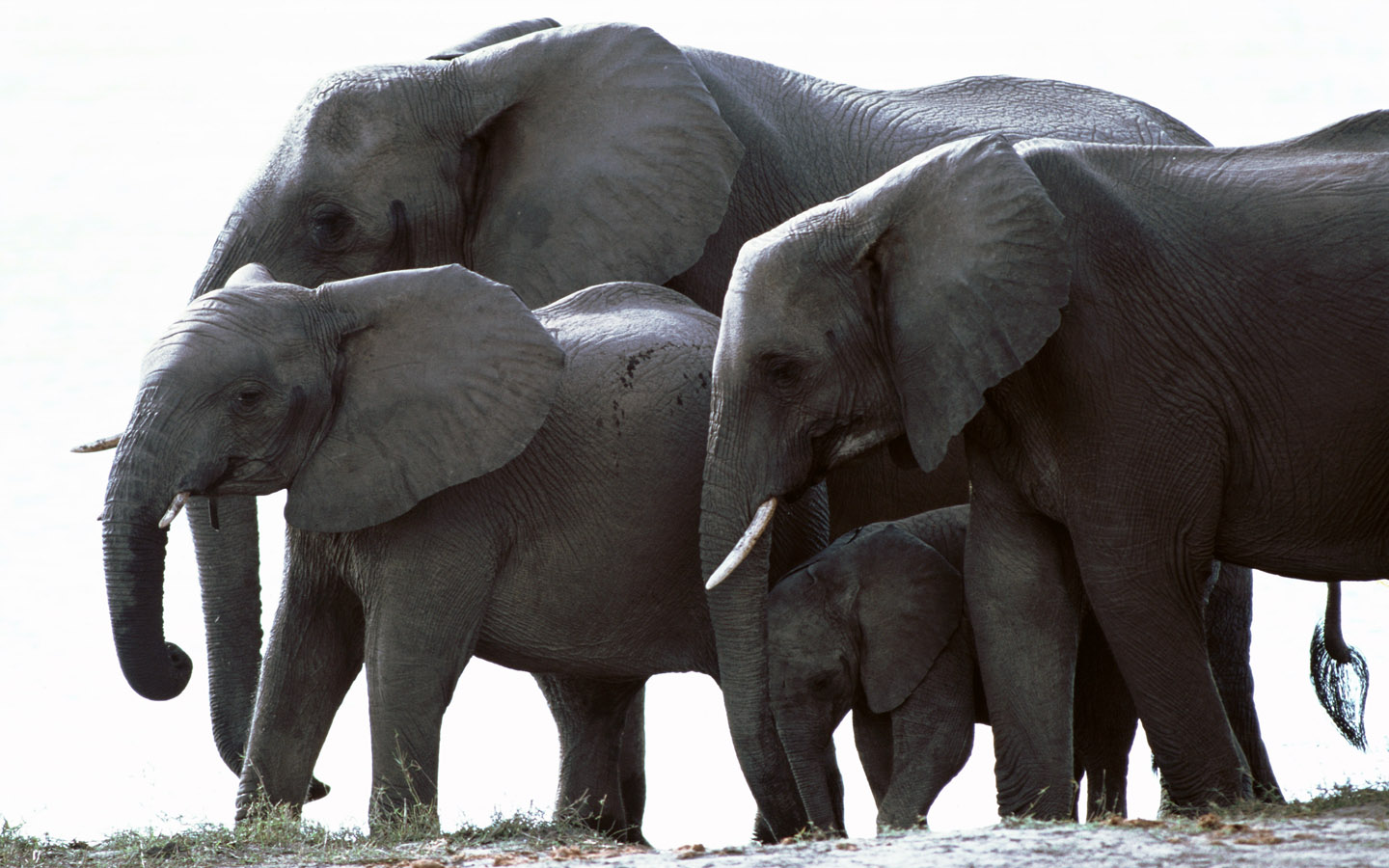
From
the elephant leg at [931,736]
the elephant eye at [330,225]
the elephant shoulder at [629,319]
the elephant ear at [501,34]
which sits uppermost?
the elephant ear at [501,34]

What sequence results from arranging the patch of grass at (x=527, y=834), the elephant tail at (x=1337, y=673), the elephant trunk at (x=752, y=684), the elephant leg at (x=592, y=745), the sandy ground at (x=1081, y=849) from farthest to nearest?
the elephant tail at (x=1337, y=673) → the elephant leg at (x=592, y=745) → the elephant trunk at (x=752, y=684) → the patch of grass at (x=527, y=834) → the sandy ground at (x=1081, y=849)

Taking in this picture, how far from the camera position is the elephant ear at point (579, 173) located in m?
6.40

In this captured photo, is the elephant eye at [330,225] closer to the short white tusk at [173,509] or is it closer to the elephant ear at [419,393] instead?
the elephant ear at [419,393]

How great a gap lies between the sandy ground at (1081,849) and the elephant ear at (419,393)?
1030 mm

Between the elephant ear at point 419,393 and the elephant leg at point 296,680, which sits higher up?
the elephant ear at point 419,393

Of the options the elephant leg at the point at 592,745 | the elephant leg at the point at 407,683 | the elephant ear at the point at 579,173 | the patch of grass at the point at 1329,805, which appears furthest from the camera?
the elephant ear at the point at 579,173

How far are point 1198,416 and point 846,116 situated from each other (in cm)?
201

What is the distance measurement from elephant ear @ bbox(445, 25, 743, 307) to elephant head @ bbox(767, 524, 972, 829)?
1.13 meters

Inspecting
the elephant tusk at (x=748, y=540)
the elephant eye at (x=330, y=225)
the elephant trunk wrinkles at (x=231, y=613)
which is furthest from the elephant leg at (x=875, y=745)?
the elephant eye at (x=330, y=225)

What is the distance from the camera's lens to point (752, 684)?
217 inches

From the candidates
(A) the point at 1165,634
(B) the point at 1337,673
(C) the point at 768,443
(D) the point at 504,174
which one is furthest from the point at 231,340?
(B) the point at 1337,673

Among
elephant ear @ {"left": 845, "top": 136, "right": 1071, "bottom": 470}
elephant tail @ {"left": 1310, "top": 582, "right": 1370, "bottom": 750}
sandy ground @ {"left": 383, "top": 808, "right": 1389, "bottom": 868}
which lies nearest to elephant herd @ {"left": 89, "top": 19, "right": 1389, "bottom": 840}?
elephant ear @ {"left": 845, "top": 136, "right": 1071, "bottom": 470}

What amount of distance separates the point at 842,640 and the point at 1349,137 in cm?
170

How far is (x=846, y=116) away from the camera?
675 cm
